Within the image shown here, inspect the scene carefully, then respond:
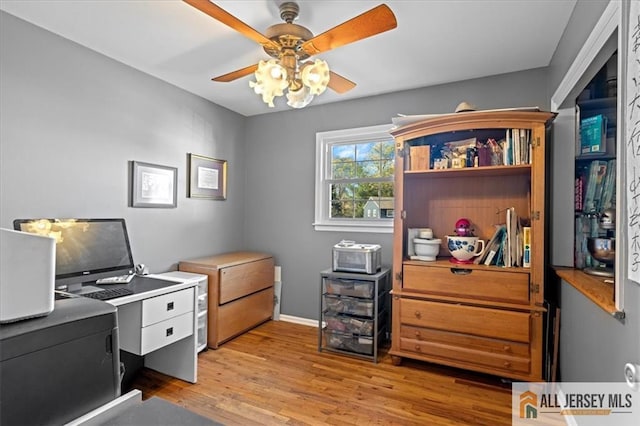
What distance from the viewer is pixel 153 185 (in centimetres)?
288

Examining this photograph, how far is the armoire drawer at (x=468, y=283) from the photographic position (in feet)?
7.57

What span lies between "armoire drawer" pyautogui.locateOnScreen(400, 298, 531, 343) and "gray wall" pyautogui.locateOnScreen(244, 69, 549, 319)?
73 cm

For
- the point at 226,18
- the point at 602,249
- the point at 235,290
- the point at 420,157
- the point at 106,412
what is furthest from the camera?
the point at 235,290

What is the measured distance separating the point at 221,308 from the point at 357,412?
153 centimetres

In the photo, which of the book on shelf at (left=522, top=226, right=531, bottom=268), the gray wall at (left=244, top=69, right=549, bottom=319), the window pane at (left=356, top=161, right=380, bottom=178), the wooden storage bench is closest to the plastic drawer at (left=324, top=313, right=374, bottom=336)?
the gray wall at (left=244, top=69, right=549, bottom=319)

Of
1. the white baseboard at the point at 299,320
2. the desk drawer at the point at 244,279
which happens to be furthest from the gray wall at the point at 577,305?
the desk drawer at the point at 244,279

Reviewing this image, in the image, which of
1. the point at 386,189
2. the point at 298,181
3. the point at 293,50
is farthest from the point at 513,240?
the point at 298,181

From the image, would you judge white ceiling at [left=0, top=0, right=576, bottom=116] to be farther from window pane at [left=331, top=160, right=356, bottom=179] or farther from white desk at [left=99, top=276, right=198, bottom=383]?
white desk at [left=99, top=276, right=198, bottom=383]

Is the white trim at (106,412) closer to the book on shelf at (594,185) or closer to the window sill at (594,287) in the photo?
the window sill at (594,287)

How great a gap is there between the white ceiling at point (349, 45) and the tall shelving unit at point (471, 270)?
508mm

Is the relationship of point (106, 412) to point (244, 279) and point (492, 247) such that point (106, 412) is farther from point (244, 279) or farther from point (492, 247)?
point (492, 247)

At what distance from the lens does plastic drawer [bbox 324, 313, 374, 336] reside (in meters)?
2.77

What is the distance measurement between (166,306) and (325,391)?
4.11 ft

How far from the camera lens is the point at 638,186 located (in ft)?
3.50
